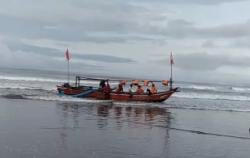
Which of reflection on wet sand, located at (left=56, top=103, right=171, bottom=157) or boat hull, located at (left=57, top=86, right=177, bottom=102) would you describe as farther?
boat hull, located at (left=57, top=86, right=177, bottom=102)

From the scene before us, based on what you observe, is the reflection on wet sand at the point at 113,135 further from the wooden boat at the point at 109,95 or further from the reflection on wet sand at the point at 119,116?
the wooden boat at the point at 109,95

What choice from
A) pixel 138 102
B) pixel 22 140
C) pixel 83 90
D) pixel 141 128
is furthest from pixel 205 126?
pixel 83 90

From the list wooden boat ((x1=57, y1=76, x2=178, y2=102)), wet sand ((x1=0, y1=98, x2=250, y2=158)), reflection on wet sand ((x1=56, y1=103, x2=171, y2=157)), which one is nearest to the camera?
wet sand ((x1=0, y1=98, x2=250, y2=158))

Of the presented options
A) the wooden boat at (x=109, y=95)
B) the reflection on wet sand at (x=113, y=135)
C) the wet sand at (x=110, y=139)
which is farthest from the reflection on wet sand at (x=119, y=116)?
the wooden boat at (x=109, y=95)

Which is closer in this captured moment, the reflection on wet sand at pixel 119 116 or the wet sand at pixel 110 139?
the wet sand at pixel 110 139

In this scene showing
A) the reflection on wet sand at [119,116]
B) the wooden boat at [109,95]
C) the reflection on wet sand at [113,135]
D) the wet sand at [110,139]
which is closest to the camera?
the wet sand at [110,139]

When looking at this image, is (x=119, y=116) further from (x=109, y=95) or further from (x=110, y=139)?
(x=109, y=95)

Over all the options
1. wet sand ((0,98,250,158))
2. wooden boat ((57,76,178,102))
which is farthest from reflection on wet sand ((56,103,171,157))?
wooden boat ((57,76,178,102))

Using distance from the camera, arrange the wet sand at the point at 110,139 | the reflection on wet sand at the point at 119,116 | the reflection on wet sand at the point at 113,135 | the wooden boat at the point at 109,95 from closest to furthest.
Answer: the wet sand at the point at 110,139, the reflection on wet sand at the point at 113,135, the reflection on wet sand at the point at 119,116, the wooden boat at the point at 109,95

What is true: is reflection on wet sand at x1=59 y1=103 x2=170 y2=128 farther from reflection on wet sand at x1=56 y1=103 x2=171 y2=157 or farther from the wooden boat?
the wooden boat

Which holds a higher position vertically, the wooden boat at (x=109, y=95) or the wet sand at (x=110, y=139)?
the wooden boat at (x=109, y=95)

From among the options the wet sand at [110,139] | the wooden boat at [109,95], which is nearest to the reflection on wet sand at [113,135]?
the wet sand at [110,139]

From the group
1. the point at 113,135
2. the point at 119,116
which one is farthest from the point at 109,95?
the point at 113,135

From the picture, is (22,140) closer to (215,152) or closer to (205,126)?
(215,152)
